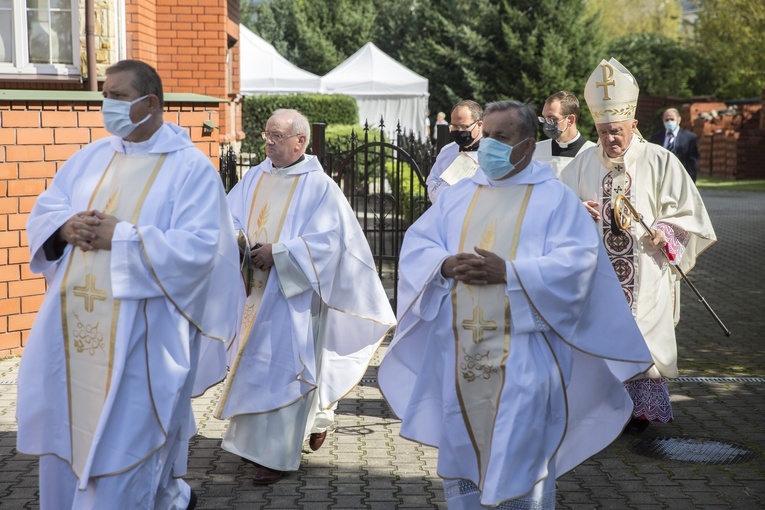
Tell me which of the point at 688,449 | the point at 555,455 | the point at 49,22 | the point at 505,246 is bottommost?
the point at 688,449

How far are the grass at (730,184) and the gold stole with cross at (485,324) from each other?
86.2 feet

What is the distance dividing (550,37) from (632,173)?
30456 millimetres

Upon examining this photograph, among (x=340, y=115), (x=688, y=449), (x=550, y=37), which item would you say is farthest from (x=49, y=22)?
(x=550, y=37)

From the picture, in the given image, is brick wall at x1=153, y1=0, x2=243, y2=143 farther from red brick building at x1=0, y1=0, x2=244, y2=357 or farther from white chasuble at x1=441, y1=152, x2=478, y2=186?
white chasuble at x1=441, y1=152, x2=478, y2=186

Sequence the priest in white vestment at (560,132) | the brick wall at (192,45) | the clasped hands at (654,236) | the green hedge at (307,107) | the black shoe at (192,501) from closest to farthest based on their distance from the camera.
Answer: the black shoe at (192,501) → the clasped hands at (654,236) → the priest in white vestment at (560,132) → the brick wall at (192,45) → the green hedge at (307,107)

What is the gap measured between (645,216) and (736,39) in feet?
127

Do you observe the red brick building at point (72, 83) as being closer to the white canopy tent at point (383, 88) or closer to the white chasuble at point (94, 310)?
the white chasuble at point (94, 310)

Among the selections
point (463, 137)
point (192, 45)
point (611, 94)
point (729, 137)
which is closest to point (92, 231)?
point (611, 94)

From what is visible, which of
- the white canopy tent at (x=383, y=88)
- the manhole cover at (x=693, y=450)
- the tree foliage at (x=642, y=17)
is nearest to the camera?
the manhole cover at (x=693, y=450)

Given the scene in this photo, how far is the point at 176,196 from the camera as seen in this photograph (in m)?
4.38

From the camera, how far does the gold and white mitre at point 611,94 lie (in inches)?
247

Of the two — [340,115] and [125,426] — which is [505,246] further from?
[340,115]

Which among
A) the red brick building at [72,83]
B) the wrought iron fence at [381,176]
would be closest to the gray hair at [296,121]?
the red brick building at [72,83]

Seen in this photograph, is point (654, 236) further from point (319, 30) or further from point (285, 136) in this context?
point (319, 30)
